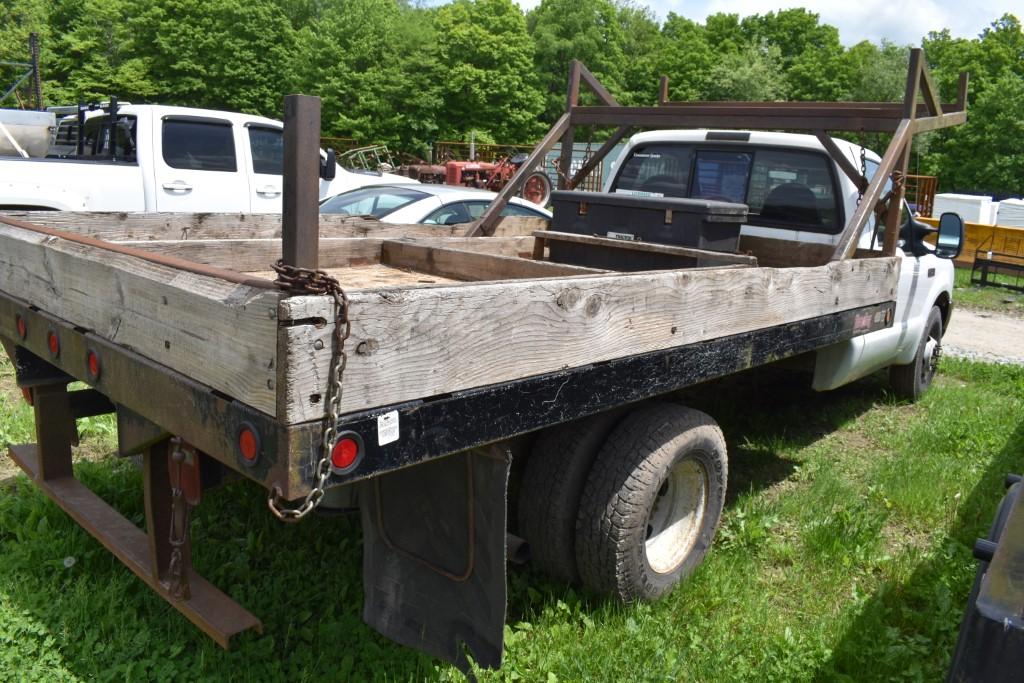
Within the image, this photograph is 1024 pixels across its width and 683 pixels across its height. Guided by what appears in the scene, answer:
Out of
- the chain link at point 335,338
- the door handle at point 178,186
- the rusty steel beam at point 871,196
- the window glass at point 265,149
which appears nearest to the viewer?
the chain link at point 335,338

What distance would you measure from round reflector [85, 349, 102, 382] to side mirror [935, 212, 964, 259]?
5098 mm

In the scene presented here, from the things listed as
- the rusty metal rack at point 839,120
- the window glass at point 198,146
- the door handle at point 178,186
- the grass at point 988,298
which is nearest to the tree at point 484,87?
the grass at point 988,298

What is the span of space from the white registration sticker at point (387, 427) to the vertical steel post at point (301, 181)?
39 cm

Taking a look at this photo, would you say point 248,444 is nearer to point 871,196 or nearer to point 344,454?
point 344,454

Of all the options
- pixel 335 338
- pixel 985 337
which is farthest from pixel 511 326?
pixel 985 337

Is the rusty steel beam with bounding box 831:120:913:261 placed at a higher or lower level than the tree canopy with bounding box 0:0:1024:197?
lower

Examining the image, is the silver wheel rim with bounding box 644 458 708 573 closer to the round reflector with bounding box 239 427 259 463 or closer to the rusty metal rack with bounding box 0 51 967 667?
the rusty metal rack with bounding box 0 51 967 667

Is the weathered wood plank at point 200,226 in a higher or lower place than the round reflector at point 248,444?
higher

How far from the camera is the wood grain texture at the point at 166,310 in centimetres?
188

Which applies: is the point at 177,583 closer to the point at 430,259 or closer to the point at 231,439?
the point at 231,439

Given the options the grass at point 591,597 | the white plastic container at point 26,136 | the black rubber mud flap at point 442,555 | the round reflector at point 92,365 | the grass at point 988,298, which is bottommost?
the grass at point 988,298

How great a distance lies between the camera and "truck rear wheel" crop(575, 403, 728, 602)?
9.92 feet

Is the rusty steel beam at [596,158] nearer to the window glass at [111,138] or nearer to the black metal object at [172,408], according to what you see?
the black metal object at [172,408]

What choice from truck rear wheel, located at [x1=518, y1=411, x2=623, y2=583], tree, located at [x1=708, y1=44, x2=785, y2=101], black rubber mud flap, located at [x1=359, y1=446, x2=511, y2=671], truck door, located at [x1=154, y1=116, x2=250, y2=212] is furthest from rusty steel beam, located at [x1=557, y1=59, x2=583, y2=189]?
tree, located at [x1=708, y1=44, x2=785, y2=101]
